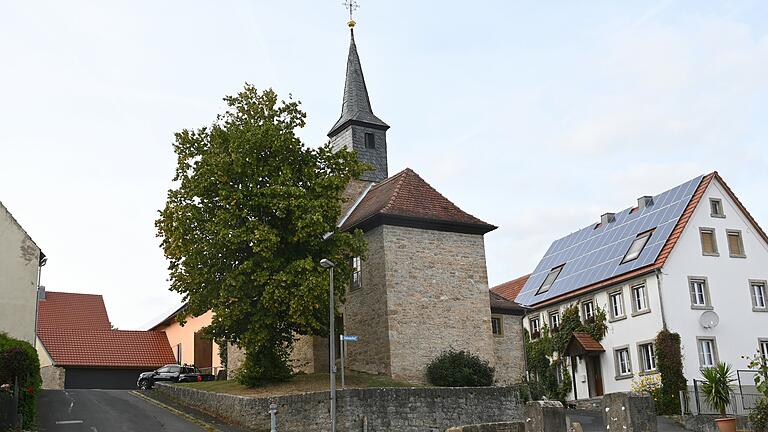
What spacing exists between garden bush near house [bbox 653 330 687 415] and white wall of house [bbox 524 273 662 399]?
2.70ft

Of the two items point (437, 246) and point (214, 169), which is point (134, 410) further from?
point (437, 246)

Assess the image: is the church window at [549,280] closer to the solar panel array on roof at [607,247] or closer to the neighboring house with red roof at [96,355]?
the solar panel array on roof at [607,247]

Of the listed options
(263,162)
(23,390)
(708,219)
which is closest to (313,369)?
(263,162)

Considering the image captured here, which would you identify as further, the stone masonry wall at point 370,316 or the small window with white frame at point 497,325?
the small window with white frame at point 497,325

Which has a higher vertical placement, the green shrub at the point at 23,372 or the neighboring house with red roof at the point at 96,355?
the neighboring house with red roof at the point at 96,355

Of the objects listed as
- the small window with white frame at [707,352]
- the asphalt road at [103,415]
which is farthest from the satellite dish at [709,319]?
the asphalt road at [103,415]

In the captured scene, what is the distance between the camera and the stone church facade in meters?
31.0

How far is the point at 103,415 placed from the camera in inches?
1102

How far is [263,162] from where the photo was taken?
29.4 m

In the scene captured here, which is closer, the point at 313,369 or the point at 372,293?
the point at 372,293

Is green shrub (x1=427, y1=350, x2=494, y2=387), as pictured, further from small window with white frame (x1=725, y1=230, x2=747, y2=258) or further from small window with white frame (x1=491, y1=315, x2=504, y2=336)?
small window with white frame (x1=725, y1=230, x2=747, y2=258)

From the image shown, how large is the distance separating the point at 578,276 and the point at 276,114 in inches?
781

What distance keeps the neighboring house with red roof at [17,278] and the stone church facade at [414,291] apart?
34.7 feet

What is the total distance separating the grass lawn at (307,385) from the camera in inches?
1078
